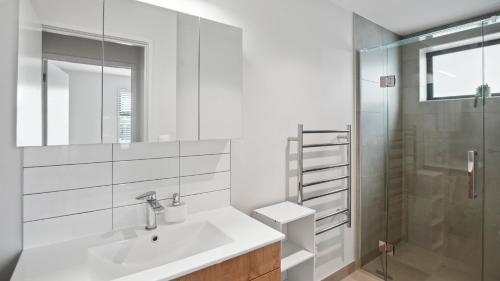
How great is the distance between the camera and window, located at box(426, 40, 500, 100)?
1739 millimetres

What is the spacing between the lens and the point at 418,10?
86.2 inches

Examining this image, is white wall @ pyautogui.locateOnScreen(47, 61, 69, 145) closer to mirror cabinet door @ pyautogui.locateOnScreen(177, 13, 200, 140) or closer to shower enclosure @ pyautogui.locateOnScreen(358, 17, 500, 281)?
mirror cabinet door @ pyautogui.locateOnScreen(177, 13, 200, 140)

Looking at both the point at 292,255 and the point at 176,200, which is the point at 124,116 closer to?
the point at 176,200

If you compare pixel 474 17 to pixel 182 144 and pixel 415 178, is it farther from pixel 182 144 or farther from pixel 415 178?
pixel 182 144

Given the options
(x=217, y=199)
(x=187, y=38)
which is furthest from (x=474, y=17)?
(x=217, y=199)

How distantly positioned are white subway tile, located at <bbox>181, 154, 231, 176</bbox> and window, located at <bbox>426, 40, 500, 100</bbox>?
5.90ft

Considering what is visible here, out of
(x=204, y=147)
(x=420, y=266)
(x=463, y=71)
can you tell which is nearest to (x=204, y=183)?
(x=204, y=147)

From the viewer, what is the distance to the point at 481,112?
1.80 meters

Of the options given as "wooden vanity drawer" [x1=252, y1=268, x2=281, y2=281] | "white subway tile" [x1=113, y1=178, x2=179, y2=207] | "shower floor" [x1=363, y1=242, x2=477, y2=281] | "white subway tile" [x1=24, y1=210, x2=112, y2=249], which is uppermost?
"white subway tile" [x1=113, y1=178, x2=179, y2=207]

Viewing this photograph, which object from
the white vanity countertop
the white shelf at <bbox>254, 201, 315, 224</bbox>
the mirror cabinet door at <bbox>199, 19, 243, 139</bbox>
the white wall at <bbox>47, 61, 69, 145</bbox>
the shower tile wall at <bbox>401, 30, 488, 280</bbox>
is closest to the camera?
the white vanity countertop

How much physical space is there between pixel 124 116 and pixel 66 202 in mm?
449

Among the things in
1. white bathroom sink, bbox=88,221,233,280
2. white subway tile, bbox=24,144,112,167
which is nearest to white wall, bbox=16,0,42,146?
white subway tile, bbox=24,144,112,167

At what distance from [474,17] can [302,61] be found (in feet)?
6.33

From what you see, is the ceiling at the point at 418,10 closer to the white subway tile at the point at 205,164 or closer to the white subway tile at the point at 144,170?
the white subway tile at the point at 205,164
